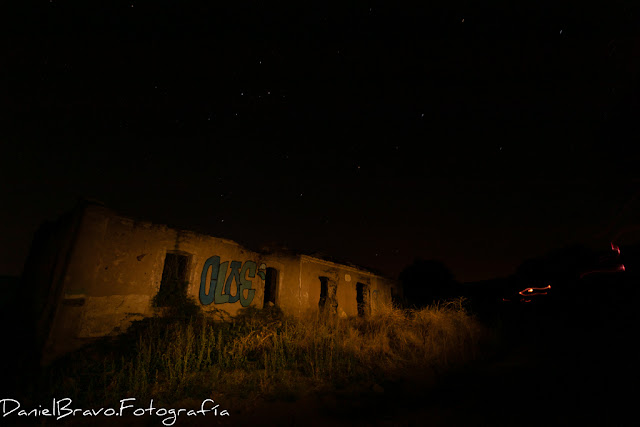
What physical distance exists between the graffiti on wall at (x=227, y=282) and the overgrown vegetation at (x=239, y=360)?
0.70 meters

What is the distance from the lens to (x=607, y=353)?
583cm

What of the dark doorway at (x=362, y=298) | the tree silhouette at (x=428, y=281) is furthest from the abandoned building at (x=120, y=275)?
the tree silhouette at (x=428, y=281)

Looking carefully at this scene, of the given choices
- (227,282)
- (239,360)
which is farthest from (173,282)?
(239,360)

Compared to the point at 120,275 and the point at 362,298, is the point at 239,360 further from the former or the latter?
the point at 362,298

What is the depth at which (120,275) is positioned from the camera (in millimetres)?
7676

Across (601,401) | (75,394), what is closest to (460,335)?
(601,401)

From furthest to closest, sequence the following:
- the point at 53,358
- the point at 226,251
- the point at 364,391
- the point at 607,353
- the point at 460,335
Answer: the point at 226,251, the point at 460,335, the point at 53,358, the point at 607,353, the point at 364,391

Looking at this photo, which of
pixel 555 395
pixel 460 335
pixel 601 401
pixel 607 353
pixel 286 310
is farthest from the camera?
pixel 286 310

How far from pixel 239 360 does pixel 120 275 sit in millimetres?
4141

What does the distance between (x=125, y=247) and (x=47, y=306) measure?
2.04m

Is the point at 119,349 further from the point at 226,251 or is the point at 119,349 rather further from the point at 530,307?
the point at 530,307

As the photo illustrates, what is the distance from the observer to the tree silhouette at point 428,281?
24906mm

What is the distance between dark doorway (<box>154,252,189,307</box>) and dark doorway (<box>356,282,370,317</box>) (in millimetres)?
10423

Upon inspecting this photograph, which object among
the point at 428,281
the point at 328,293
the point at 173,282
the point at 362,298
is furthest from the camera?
the point at 428,281
